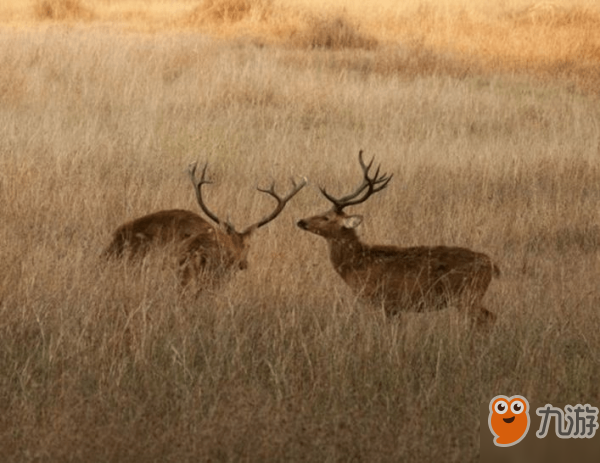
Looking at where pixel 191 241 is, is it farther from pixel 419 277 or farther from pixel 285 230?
pixel 285 230

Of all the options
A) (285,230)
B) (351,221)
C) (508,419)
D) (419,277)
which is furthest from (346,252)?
(508,419)

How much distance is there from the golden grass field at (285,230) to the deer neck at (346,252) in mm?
171

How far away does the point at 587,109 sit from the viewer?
12.5 metres

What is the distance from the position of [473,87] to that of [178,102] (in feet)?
12.5

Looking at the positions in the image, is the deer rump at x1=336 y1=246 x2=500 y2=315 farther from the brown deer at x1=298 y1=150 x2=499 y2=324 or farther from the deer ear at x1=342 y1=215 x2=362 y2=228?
the deer ear at x1=342 y1=215 x2=362 y2=228

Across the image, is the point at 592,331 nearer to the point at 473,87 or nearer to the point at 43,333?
the point at 43,333

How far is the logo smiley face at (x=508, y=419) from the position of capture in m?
3.64

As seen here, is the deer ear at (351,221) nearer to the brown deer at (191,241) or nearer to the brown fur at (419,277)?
the brown fur at (419,277)

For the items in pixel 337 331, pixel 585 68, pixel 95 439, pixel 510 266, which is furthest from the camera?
pixel 585 68

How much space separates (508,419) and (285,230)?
3.52 meters

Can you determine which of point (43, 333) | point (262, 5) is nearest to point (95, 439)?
point (43, 333)

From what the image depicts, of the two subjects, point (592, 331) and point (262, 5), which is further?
point (262, 5)

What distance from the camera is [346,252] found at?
5.68 meters

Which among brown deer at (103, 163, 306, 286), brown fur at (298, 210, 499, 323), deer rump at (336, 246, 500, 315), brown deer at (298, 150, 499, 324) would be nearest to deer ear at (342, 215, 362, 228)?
brown deer at (298, 150, 499, 324)
